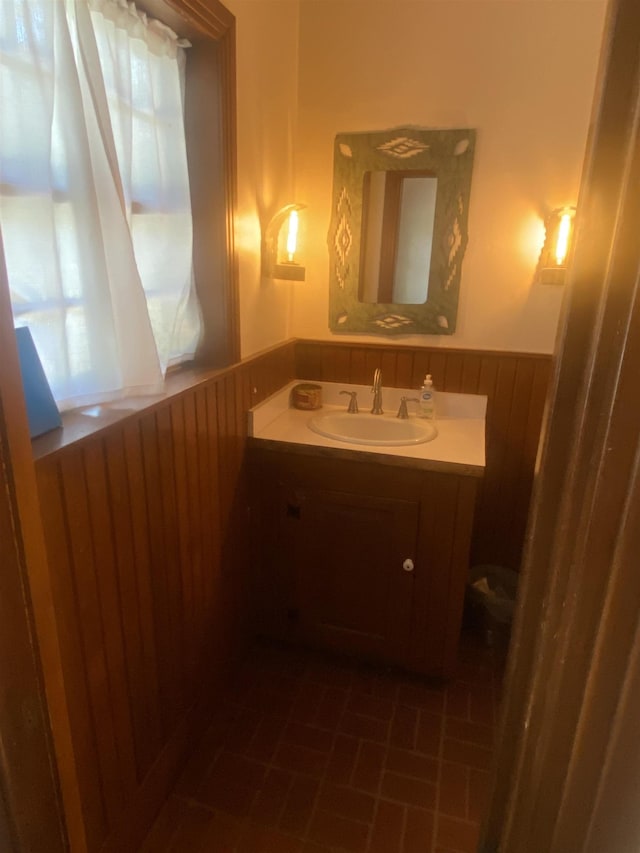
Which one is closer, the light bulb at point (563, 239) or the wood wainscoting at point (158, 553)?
the wood wainscoting at point (158, 553)

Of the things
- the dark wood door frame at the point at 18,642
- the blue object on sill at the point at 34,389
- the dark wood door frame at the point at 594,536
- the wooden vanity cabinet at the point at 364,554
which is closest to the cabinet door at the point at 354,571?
the wooden vanity cabinet at the point at 364,554

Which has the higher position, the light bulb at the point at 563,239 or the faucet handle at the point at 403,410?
the light bulb at the point at 563,239

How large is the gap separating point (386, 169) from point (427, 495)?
4.04 feet

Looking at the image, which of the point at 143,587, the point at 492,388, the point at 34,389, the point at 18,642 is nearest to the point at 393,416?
the point at 492,388

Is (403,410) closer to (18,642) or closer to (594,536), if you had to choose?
(18,642)

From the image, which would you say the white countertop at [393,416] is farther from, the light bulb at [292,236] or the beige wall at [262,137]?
the light bulb at [292,236]

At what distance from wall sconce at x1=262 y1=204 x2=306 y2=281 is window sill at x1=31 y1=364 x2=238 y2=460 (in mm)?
607

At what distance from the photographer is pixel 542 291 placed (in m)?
2.09

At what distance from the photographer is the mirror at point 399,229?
202 cm

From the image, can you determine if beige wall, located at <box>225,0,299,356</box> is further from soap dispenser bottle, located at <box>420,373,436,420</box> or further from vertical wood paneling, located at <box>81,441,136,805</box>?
vertical wood paneling, located at <box>81,441,136,805</box>

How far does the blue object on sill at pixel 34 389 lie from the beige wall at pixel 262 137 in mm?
851

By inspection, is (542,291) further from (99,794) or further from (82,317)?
(99,794)

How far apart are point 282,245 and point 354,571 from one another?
1.20 metres

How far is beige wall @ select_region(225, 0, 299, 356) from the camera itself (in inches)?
65.4
